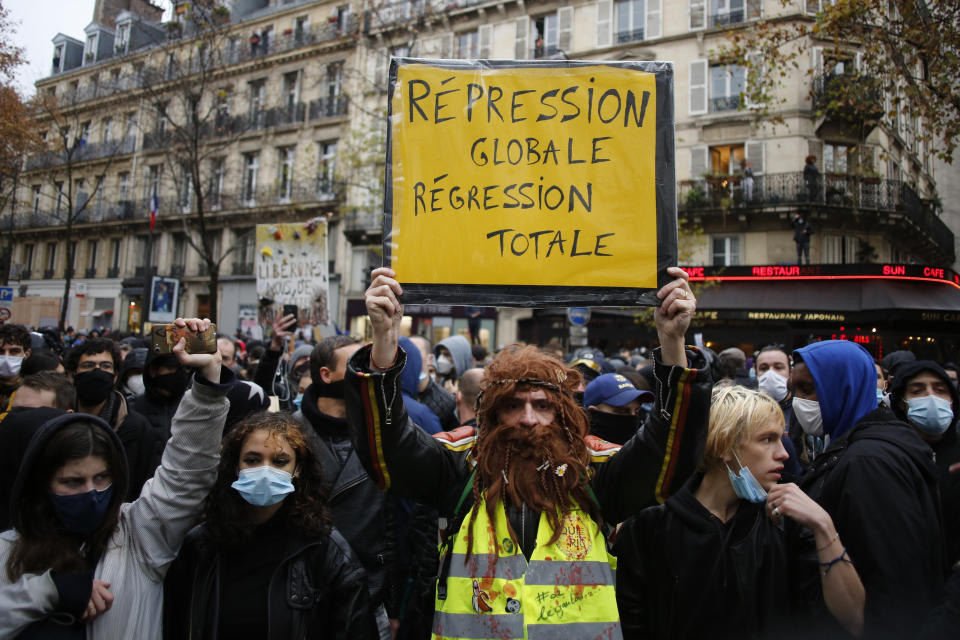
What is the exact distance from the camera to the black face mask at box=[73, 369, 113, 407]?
3.49 meters

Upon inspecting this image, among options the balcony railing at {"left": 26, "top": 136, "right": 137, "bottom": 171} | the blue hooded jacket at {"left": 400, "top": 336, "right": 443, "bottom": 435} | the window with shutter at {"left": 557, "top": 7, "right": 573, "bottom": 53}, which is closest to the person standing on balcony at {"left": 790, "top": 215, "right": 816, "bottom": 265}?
the window with shutter at {"left": 557, "top": 7, "right": 573, "bottom": 53}

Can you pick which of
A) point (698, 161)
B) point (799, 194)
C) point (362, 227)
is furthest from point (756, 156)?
point (362, 227)

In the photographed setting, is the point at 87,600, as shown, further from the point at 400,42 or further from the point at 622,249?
the point at 400,42

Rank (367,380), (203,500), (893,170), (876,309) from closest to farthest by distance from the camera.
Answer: (367,380) < (203,500) < (876,309) < (893,170)

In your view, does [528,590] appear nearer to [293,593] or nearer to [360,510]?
[293,593]

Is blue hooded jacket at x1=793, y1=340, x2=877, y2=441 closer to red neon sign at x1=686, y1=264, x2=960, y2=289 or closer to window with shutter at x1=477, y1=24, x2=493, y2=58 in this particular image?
red neon sign at x1=686, y1=264, x2=960, y2=289

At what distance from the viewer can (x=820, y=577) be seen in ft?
6.97

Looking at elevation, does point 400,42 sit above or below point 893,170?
above

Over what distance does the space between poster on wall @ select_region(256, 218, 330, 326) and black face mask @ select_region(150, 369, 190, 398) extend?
12.6 ft

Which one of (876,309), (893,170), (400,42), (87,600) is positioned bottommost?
(87,600)

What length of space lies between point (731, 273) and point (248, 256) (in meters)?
21.6

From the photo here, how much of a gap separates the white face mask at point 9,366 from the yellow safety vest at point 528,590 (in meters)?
4.41

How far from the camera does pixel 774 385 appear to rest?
17.3 feet

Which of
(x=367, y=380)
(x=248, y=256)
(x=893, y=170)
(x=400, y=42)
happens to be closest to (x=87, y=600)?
(x=367, y=380)
